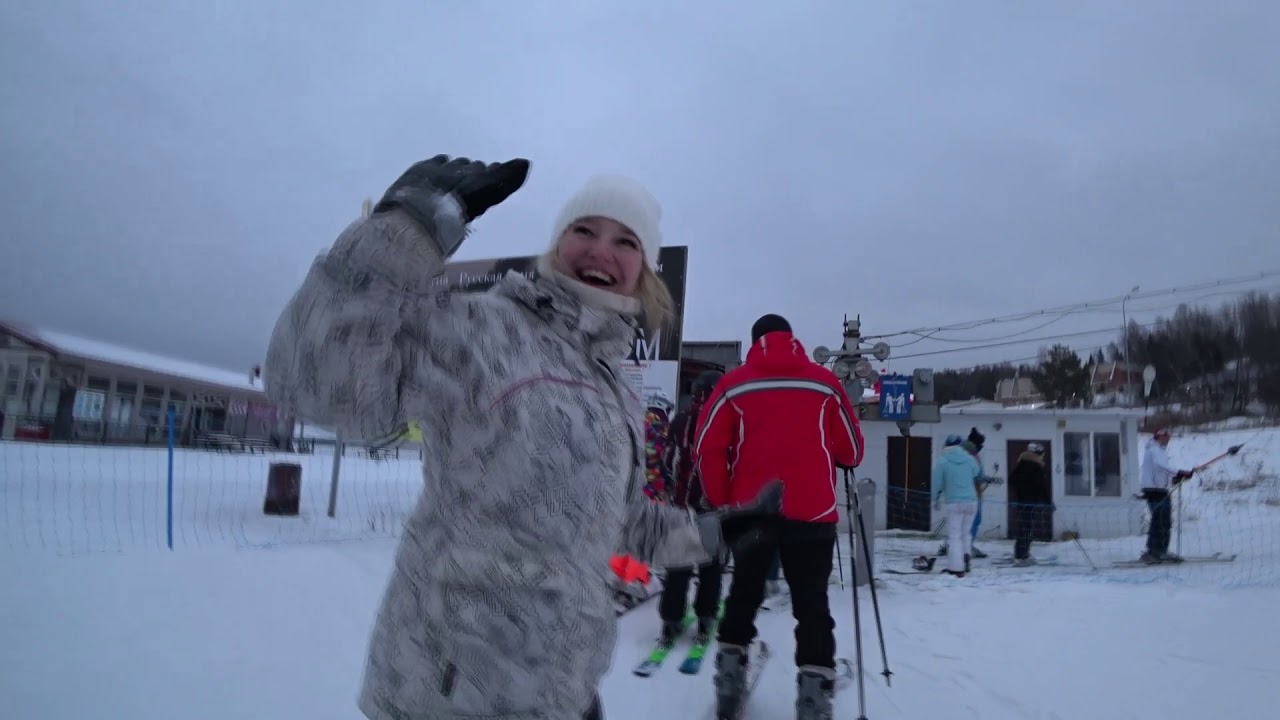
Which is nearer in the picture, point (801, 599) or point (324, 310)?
point (324, 310)

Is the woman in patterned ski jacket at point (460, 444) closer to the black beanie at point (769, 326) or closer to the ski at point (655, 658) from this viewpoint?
the black beanie at point (769, 326)

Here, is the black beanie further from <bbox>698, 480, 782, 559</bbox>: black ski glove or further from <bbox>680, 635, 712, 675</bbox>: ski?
<bbox>680, 635, 712, 675</bbox>: ski

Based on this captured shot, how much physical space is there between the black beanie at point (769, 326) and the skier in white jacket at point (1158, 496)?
26.4ft

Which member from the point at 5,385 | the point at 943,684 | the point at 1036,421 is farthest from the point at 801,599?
the point at 1036,421

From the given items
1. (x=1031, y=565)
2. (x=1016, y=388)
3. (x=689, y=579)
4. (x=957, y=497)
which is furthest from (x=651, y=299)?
(x=1016, y=388)

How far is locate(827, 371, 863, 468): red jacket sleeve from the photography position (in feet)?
10.4

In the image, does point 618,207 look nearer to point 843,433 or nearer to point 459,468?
point 459,468

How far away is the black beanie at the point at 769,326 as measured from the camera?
11.1 feet

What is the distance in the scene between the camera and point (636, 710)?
321cm

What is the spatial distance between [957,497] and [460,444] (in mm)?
8415

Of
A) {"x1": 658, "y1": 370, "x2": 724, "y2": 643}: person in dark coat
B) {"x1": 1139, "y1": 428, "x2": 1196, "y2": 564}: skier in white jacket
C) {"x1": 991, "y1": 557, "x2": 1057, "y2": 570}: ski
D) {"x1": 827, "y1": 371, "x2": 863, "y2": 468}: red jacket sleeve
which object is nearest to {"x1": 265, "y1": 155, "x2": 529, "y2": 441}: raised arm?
{"x1": 827, "y1": 371, "x2": 863, "y2": 468}: red jacket sleeve

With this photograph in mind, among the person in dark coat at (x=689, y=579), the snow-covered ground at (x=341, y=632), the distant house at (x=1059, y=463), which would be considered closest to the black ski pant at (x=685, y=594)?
the person in dark coat at (x=689, y=579)

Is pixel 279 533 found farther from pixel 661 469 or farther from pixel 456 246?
pixel 456 246

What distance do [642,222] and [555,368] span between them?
1.77ft
